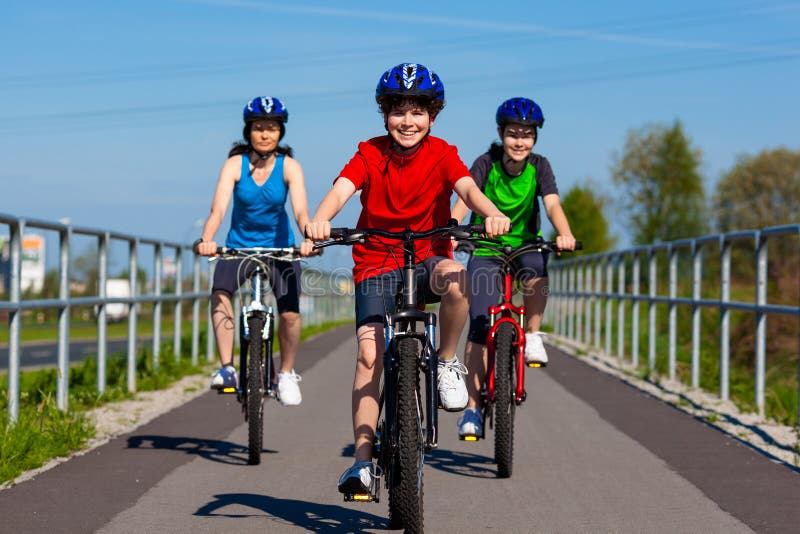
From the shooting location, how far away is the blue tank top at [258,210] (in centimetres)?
802

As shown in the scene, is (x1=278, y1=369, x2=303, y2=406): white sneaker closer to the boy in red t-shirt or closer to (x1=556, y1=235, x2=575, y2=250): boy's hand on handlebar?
(x1=556, y1=235, x2=575, y2=250): boy's hand on handlebar

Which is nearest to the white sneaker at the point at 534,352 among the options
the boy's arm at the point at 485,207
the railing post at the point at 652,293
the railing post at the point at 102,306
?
the boy's arm at the point at 485,207

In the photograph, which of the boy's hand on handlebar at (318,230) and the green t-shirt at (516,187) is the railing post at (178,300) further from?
the boy's hand on handlebar at (318,230)

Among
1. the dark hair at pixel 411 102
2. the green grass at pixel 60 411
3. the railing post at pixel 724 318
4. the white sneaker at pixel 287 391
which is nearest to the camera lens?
the dark hair at pixel 411 102

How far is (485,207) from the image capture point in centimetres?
520

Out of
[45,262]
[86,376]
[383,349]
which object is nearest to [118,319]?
[86,376]

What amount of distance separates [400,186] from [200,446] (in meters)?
3.47

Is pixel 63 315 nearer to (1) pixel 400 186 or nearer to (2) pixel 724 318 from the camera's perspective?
(1) pixel 400 186

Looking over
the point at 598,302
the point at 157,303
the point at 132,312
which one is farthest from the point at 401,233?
the point at 598,302

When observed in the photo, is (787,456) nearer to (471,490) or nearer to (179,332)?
(471,490)

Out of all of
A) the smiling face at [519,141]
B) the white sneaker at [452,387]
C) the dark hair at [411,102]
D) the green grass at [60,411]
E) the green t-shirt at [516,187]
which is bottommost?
the green grass at [60,411]

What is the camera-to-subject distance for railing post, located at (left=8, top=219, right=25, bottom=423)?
8.11m

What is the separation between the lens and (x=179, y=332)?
14227 mm

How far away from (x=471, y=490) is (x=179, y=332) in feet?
27.3
